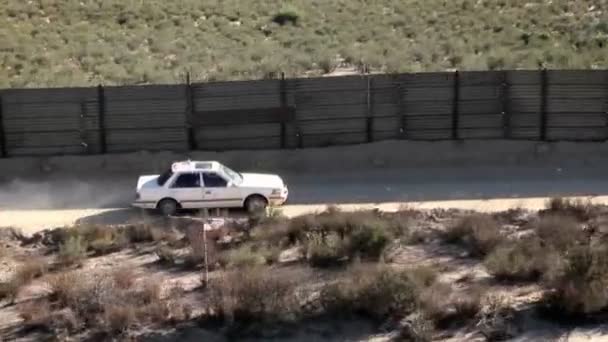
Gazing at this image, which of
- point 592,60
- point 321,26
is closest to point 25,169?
point 592,60

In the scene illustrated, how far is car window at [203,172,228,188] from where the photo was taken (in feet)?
89.3

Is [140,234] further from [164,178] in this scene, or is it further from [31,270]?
[31,270]

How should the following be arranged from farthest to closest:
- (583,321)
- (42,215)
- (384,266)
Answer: (42,215), (384,266), (583,321)

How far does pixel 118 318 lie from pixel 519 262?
755cm

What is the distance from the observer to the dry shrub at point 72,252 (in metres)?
24.0

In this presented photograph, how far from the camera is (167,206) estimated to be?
2725 centimetres

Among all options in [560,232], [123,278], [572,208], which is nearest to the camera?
[123,278]

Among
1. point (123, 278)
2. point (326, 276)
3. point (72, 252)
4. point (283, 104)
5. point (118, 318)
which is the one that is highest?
point (283, 104)

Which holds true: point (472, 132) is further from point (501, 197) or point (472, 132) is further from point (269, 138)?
point (269, 138)

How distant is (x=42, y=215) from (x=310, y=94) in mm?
7612

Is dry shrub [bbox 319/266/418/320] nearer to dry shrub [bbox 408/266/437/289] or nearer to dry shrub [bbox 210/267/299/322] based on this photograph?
dry shrub [bbox 408/266/437/289]

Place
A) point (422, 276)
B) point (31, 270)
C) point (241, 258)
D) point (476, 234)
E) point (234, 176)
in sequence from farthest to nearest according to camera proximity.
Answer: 1. point (234, 176)
2. point (476, 234)
3. point (31, 270)
4. point (241, 258)
5. point (422, 276)

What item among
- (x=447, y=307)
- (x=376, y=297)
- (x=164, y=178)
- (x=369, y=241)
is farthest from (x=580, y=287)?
(x=164, y=178)

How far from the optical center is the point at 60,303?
21.3m
